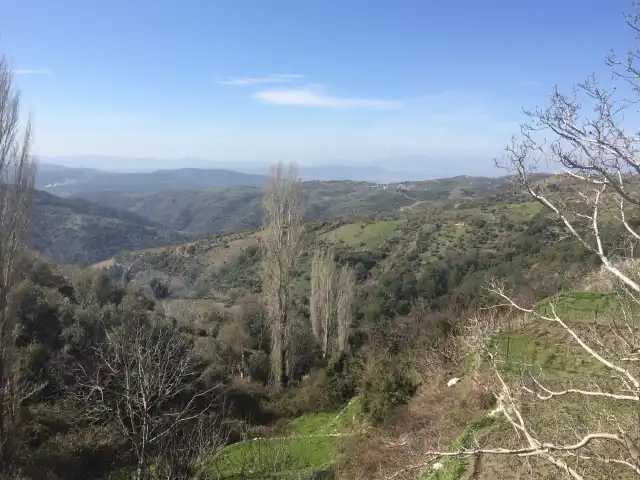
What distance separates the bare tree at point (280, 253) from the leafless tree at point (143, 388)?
306 centimetres

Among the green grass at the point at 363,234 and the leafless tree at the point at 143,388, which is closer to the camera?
the leafless tree at the point at 143,388

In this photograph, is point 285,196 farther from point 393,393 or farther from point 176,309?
point 176,309

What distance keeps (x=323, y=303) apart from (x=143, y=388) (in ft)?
46.2

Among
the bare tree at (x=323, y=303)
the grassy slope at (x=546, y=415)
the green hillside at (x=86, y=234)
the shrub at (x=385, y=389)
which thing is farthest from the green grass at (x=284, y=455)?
the green hillside at (x=86, y=234)

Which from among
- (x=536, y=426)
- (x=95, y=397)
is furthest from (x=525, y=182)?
(x=95, y=397)

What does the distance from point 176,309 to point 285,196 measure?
1400cm

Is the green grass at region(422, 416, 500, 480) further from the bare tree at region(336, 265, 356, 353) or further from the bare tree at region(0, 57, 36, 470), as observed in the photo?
the bare tree at region(336, 265, 356, 353)

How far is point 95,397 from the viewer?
13.4 metres

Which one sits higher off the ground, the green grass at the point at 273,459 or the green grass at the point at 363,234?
the green grass at the point at 363,234

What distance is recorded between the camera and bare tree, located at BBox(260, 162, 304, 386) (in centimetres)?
1739

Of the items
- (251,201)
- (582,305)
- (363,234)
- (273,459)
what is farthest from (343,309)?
(251,201)

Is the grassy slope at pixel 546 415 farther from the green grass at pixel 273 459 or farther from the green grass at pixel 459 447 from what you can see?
the green grass at pixel 273 459

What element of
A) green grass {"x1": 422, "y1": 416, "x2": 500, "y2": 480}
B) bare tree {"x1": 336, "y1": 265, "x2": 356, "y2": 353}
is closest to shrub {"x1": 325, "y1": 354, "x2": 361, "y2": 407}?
bare tree {"x1": 336, "y1": 265, "x2": 356, "y2": 353}

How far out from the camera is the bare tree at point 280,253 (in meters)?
17.4
